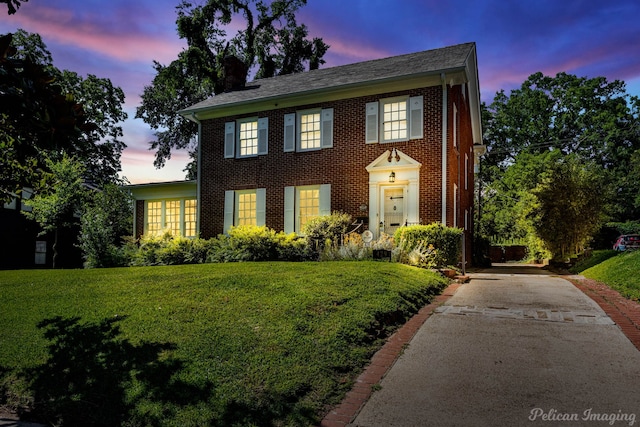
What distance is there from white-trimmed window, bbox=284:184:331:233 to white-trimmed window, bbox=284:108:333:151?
143 centimetres

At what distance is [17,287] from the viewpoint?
867 centimetres

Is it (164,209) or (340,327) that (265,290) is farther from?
(164,209)

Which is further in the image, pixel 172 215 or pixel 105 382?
pixel 172 215

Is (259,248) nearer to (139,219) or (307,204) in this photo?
(307,204)

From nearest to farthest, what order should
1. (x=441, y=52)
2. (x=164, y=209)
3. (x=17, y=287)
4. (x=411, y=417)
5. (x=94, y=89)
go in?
(x=411, y=417), (x=17, y=287), (x=441, y=52), (x=164, y=209), (x=94, y=89)

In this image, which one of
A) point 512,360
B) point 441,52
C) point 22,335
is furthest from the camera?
point 441,52

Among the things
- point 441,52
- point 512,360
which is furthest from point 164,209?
point 512,360

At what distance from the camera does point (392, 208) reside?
549 inches

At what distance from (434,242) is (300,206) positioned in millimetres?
5514

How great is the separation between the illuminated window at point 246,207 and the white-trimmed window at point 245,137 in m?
1.43

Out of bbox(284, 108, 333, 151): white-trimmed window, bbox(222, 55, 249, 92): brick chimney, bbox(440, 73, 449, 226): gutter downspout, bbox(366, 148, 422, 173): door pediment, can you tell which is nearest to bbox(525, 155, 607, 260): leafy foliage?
bbox(440, 73, 449, 226): gutter downspout

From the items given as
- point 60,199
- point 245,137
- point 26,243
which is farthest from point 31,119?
point 26,243

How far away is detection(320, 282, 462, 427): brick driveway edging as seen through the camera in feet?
11.9

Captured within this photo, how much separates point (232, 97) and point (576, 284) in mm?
13551
